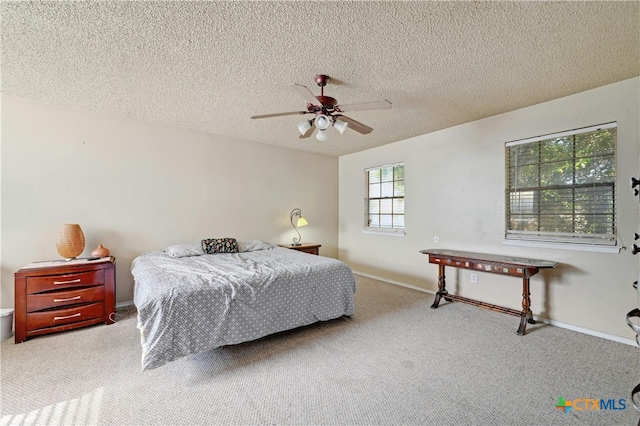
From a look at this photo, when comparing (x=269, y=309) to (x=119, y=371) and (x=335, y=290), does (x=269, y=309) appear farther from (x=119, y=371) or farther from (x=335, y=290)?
(x=119, y=371)

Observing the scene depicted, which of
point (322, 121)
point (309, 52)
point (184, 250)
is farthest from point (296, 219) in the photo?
point (309, 52)

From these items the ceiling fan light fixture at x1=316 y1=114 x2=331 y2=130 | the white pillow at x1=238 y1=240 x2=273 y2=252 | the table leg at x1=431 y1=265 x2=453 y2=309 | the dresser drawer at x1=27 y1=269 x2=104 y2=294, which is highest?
the ceiling fan light fixture at x1=316 y1=114 x2=331 y2=130

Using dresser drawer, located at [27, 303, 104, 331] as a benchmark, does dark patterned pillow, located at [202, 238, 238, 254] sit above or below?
above

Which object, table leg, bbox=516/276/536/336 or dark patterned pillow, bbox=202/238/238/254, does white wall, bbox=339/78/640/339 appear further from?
dark patterned pillow, bbox=202/238/238/254

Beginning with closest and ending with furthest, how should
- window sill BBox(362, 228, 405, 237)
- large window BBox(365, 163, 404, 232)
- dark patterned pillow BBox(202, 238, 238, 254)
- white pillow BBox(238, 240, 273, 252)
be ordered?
dark patterned pillow BBox(202, 238, 238, 254), white pillow BBox(238, 240, 273, 252), window sill BBox(362, 228, 405, 237), large window BBox(365, 163, 404, 232)

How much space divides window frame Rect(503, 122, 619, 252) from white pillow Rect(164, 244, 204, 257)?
399 centimetres

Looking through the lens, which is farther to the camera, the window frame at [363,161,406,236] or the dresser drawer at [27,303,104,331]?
the window frame at [363,161,406,236]

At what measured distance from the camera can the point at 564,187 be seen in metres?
2.92

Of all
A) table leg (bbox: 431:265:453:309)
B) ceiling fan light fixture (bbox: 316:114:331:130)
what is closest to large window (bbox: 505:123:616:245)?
table leg (bbox: 431:265:453:309)

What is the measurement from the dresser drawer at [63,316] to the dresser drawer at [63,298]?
53mm

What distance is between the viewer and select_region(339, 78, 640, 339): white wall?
2.56 meters

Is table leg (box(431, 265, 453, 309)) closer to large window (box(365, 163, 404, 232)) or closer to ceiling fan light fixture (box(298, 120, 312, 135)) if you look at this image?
large window (box(365, 163, 404, 232))

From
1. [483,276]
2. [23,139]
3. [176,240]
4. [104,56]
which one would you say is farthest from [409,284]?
[23,139]

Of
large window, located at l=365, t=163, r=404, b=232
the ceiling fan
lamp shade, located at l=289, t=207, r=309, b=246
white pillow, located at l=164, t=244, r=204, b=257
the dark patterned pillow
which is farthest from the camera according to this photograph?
lamp shade, located at l=289, t=207, r=309, b=246
